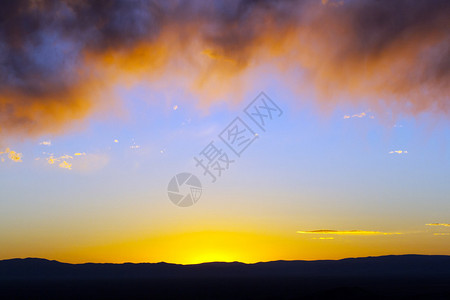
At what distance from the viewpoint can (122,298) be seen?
7594 centimetres

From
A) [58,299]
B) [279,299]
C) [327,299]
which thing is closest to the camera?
[327,299]

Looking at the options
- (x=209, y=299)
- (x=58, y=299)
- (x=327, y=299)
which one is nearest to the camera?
(x=327, y=299)

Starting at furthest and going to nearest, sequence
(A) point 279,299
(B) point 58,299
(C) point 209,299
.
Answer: (B) point 58,299 < (C) point 209,299 < (A) point 279,299

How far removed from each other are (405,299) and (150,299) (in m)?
43.4

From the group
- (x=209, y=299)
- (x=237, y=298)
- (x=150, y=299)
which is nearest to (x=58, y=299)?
(x=150, y=299)

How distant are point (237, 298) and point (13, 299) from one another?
136 ft

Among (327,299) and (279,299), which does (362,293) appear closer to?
(327,299)

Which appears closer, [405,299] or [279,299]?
[405,299]

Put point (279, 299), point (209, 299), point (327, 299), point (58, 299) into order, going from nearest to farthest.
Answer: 1. point (327, 299)
2. point (279, 299)
3. point (209, 299)
4. point (58, 299)

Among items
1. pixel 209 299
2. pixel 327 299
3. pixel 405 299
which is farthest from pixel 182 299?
pixel 405 299

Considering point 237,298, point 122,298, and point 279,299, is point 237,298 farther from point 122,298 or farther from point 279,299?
point 122,298

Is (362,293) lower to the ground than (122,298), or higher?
lower

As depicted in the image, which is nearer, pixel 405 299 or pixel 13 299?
pixel 405 299

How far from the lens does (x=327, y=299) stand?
4769 cm
